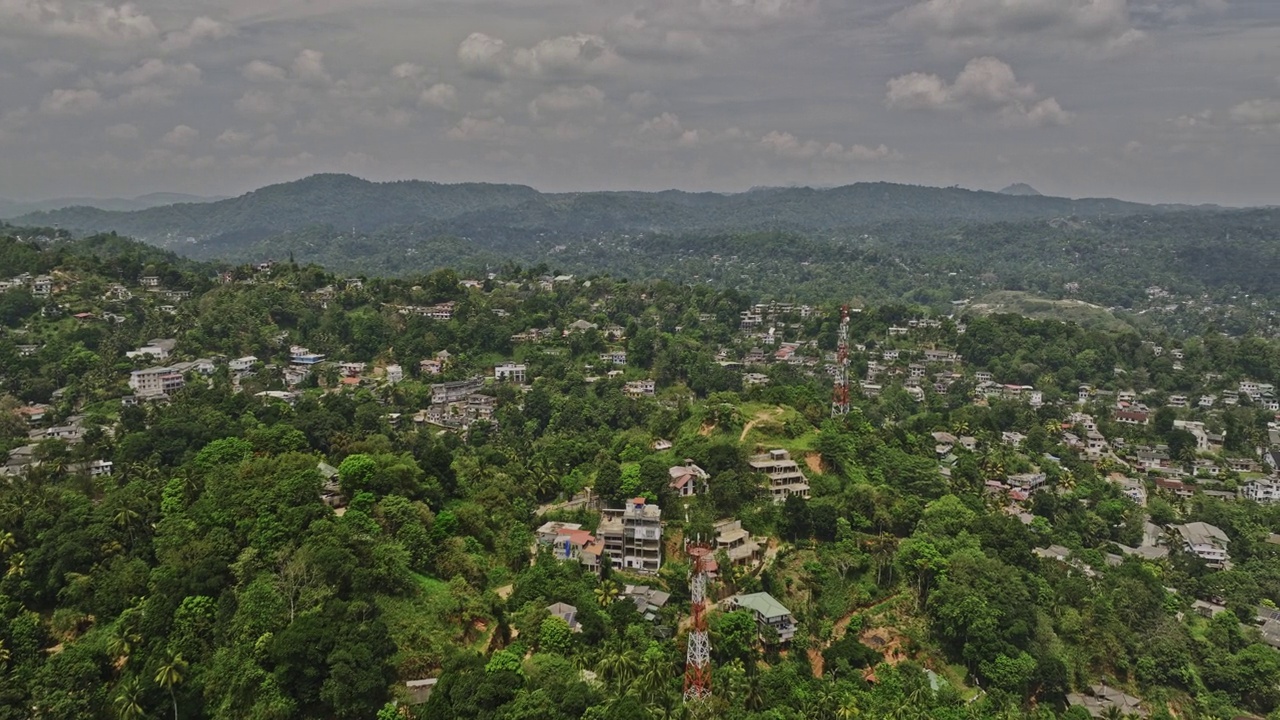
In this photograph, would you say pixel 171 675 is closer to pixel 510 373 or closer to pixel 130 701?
pixel 130 701

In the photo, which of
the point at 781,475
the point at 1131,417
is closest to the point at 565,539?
the point at 781,475

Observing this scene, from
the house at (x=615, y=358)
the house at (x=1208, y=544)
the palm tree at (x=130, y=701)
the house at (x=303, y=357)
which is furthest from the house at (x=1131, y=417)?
the palm tree at (x=130, y=701)

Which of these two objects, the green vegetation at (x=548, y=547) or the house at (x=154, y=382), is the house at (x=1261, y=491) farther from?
the house at (x=154, y=382)

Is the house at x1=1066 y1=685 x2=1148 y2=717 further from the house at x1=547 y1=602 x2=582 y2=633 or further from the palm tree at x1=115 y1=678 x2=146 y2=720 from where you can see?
the palm tree at x1=115 y1=678 x2=146 y2=720

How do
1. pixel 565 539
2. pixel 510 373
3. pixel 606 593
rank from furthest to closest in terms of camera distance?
pixel 510 373 → pixel 565 539 → pixel 606 593

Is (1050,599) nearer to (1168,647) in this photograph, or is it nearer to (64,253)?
(1168,647)

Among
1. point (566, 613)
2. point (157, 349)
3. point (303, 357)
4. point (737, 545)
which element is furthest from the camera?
point (303, 357)
